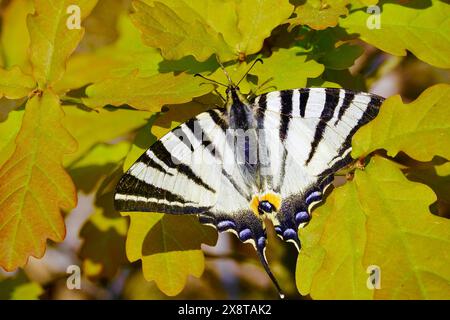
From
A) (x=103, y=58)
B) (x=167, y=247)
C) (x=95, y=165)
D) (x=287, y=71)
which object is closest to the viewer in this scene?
(x=287, y=71)

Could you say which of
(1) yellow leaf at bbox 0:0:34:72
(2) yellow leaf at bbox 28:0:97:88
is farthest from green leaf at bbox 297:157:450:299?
(1) yellow leaf at bbox 0:0:34:72

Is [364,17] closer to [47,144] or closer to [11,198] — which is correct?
[47,144]

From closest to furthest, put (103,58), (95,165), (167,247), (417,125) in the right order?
(417,125) → (167,247) → (95,165) → (103,58)

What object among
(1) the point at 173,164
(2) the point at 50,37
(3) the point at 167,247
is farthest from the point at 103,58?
(3) the point at 167,247

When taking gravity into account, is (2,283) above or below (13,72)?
below

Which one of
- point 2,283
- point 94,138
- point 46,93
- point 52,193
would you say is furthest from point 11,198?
point 2,283

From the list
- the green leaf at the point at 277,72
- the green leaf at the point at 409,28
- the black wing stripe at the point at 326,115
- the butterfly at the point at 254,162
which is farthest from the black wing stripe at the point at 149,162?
the green leaf at the point at 409,28

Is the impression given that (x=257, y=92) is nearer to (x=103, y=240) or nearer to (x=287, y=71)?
(x=287, y=71)
